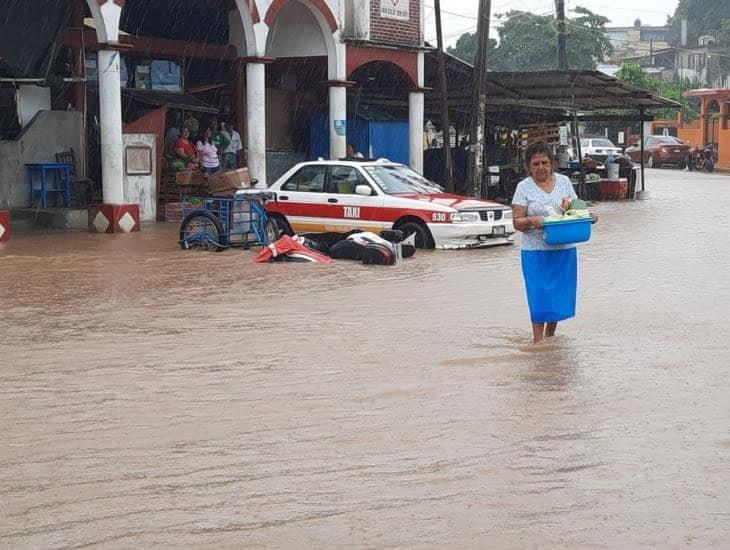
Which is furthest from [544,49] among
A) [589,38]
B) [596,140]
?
[596,140]

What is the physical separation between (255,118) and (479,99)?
5.38 meters

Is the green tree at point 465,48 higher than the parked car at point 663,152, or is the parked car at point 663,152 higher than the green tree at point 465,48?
the green tree at point 465,48

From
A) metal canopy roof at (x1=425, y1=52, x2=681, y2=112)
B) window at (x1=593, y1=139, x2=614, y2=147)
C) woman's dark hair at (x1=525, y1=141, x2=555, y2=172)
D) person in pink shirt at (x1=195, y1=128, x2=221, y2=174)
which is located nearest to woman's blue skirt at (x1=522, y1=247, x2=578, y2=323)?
woman's dark hair at (x1=525, y1=141, x2=555, y2=172)

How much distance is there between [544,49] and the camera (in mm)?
77750

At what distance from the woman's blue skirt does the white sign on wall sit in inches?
706

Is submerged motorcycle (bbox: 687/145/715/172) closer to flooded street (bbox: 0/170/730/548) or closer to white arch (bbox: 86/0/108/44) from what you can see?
white arch (bbox: 86/0/108/44)

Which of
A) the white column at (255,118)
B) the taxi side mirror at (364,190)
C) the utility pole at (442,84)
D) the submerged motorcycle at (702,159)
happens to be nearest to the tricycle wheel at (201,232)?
the taxi side mirror at (364,190)

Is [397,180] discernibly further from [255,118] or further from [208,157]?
[208,157]

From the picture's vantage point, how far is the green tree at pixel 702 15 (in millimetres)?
93875

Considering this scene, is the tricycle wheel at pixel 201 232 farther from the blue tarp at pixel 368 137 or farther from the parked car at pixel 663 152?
the parked car at pixel 663 152

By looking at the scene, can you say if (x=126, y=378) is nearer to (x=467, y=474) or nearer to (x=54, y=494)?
(x=54, y=494)

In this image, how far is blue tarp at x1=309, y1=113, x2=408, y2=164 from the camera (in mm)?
27859

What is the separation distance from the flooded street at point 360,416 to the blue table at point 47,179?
8578 millimetres

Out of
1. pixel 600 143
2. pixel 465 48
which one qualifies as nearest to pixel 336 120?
pixel 600 143
